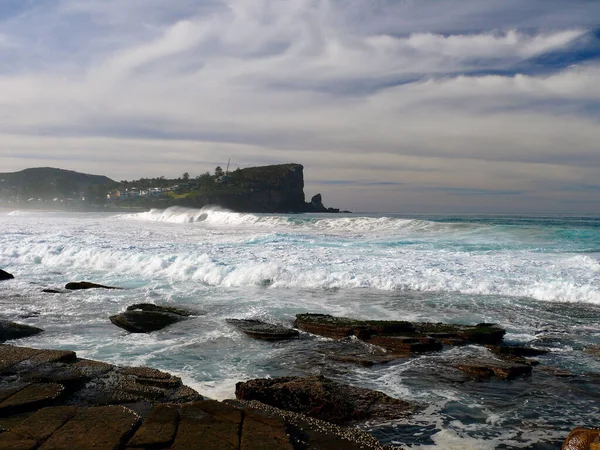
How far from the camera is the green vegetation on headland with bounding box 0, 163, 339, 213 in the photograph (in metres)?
113

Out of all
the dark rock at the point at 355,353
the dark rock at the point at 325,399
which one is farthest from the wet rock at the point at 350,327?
the dark rock at the point at 325,399

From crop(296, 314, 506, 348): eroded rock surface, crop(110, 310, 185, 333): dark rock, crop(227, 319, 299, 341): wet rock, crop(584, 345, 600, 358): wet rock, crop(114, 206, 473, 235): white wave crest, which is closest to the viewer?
crop(584, 345, 600, 358): wet rock

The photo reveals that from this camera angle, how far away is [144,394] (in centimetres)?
596

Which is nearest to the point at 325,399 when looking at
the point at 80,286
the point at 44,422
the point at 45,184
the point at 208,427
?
the point at 208,427

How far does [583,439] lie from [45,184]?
17615 cm

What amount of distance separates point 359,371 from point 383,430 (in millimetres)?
2368

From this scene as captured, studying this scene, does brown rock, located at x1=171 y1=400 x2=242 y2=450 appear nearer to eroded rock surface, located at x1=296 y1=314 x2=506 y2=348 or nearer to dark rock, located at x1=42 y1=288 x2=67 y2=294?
eroded rock surface, located at x1=296 y1=314 x2=506 y2=348

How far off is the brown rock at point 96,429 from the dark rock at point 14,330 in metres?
5.50

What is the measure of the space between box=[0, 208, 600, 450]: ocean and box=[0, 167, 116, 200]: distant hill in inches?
5362

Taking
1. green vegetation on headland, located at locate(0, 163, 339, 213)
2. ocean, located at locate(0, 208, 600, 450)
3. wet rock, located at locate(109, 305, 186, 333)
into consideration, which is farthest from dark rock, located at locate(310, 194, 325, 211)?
wet rock, located at locate(109, 305, 186, 333)

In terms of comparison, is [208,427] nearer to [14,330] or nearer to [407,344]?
[407,344]

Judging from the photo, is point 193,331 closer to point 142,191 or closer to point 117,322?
point 117,322

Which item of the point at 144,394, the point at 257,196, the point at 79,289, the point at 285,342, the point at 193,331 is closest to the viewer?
the point at 144,394

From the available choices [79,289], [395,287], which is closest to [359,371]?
[395,287]
